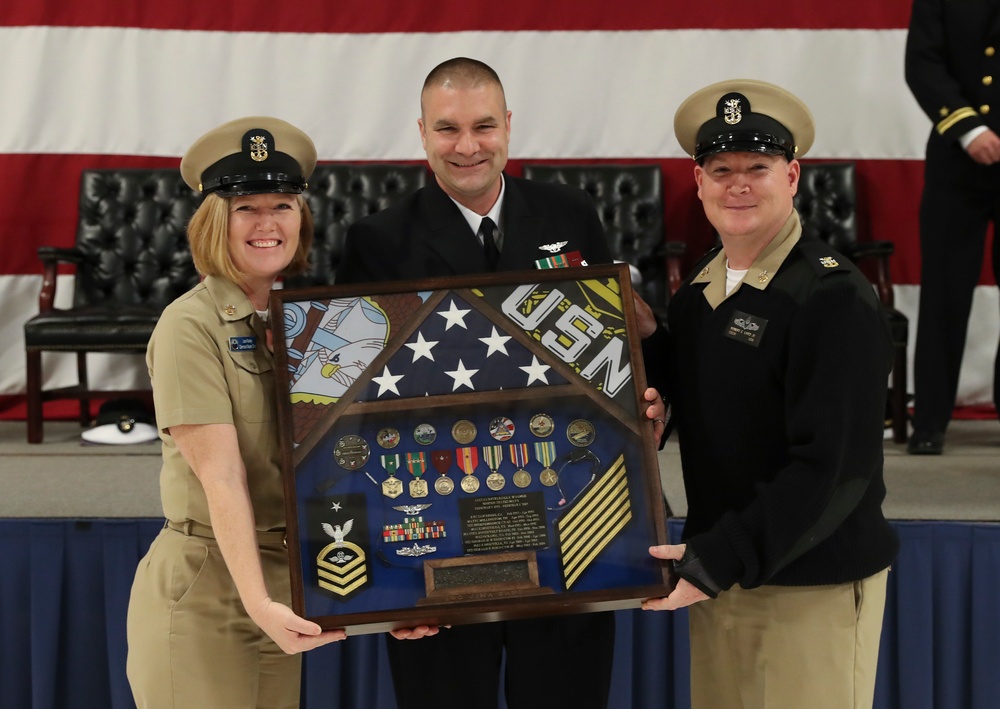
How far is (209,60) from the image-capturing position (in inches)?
162

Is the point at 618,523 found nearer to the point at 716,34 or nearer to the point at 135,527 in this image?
the point at 135,527

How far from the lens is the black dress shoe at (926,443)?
3.23 metres

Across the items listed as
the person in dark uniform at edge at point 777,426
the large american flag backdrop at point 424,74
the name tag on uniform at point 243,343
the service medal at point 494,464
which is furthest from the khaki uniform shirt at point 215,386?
the large american flag backdrop at point 424,74

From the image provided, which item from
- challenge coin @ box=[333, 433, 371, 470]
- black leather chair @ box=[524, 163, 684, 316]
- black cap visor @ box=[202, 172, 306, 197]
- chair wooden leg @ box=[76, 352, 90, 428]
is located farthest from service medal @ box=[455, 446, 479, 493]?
chair wooden leg @ box=[76, 352, 90, 428]

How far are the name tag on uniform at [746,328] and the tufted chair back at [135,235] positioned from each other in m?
3.03

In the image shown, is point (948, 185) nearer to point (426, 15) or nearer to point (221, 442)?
point (426, 15)

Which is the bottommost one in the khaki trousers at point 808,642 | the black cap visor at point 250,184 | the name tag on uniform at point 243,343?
the khaki trousers at point 808,642

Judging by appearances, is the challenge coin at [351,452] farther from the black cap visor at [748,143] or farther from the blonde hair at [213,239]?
the black cap visor at [748,143]

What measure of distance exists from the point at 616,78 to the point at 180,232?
1976mm

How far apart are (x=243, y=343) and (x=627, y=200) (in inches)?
106

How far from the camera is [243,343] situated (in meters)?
1.53

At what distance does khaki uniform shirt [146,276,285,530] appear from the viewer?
146 centimetres

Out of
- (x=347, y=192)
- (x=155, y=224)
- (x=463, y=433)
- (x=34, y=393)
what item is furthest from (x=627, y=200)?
(x=463, y=433)

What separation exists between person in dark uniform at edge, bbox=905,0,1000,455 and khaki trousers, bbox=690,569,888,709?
1908 mm
